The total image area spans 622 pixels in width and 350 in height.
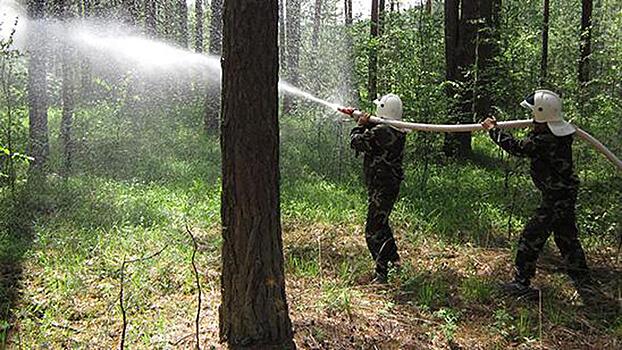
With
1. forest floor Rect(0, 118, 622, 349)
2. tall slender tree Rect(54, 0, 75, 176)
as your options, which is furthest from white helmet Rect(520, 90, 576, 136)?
tall slender tree Rect(54, 0, 75, 176)

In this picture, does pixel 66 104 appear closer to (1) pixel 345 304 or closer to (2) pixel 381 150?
(2) pixel 381 150

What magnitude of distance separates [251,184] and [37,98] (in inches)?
313

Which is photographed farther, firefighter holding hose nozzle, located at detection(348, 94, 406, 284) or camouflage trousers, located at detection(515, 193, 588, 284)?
firefighter holding hose nozzle, located at detection(348, 94, 406, 284)

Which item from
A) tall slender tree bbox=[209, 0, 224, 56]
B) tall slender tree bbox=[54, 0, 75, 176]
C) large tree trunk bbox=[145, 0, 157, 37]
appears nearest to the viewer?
tall slender tree bbox=[54, 0, 75, 176]

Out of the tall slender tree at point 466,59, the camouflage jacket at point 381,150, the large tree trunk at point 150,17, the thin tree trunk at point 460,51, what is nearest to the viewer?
the camouflage jacket at point 381,150

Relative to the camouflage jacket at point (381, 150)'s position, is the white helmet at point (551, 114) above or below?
above

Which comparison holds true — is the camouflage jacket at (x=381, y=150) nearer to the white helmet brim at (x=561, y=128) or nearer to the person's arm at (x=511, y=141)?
the person's arm at (x=511, y=141)

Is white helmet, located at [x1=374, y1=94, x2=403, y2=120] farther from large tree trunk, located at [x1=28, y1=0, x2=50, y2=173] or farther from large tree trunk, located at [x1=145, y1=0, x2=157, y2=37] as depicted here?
large tree trunk, located at [x1=145, y1=0, x2=157, y2=37]

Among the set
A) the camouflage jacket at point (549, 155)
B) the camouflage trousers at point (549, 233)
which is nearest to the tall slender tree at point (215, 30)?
the camouflage jacket at point (549, 155)

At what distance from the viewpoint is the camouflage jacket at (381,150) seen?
17.0ft

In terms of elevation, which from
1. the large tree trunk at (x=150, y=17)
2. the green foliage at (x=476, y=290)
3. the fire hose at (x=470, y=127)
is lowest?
the green foliage at (x=476, y=290)

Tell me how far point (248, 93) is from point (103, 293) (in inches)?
105

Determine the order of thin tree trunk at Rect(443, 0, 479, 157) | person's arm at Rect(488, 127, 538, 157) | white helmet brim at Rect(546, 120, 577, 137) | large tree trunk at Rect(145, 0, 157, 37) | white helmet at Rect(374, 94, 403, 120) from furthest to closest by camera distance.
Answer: large tree trunk at Rect(145, 0, 157, 37)
thin tree trunk at Rect(443, 0, 479, 157)
white helmet at Rect(374, 94, 403, 120)
person's arm at Rect(488, 127, 538, 157)
white helmet brim at Rect(546, 120, 577, 137)

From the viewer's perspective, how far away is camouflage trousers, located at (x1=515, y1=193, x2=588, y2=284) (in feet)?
16.1
